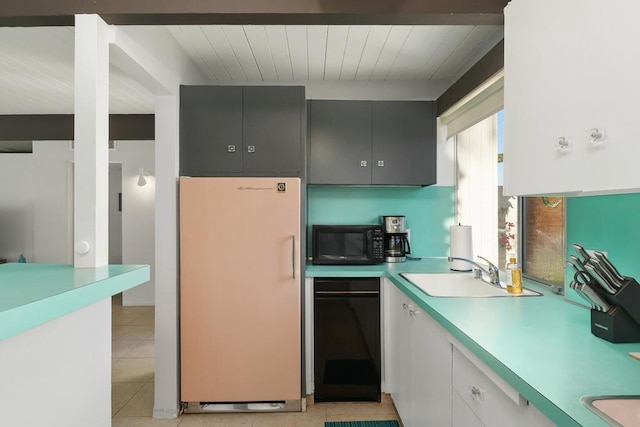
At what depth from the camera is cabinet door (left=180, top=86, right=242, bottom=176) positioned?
8.61ft

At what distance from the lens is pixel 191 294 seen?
2.53 metres

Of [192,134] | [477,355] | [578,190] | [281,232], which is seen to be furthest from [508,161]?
[192,134]

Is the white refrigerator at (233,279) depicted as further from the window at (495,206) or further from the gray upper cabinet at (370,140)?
the window at (495,206)

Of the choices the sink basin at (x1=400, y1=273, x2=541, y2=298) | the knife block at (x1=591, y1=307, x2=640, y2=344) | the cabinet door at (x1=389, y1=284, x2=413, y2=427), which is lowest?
the cabinet door at (x1=389, y1=284, x2=413, y2=427)

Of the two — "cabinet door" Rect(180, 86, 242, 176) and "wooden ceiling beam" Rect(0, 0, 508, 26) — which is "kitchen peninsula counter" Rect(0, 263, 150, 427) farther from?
"cabinet door" Rect(180, 86, 242, 176)

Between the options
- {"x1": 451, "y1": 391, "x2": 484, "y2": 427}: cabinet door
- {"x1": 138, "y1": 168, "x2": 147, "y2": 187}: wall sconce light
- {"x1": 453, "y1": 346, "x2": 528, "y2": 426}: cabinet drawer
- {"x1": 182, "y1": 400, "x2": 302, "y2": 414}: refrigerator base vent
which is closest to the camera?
{"x1": 453, "y1": 346, "x2": 528, "y2": 426}: cabinet drawer

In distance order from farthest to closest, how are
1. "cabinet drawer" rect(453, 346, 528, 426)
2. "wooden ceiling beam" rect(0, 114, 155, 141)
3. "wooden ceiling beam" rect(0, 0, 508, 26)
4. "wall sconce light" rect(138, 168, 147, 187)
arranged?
"wall sconce light" rect(138, 168, 147, 187) → "wooden ceiling beam" rect(0, 114, 155, 141) → "wooden ceiling beam" rect(0, 0, 508, 26) → "cabinet drawer" rect(453, 346, 528, 426)

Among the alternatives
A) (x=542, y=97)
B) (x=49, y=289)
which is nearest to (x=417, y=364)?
(x=542, y=97)

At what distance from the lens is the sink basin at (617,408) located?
0.75 metres

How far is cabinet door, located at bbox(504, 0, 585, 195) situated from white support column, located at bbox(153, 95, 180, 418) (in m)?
2.00

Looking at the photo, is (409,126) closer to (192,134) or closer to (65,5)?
(192,134)

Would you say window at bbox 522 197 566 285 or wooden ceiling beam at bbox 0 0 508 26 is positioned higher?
wooden ceiling beam at bbox 0 0 508 26

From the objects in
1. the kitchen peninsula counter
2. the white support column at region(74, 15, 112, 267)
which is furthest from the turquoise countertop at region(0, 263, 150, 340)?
the white support column at region(74, 15, 112, 267)

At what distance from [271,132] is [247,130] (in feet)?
0.54
